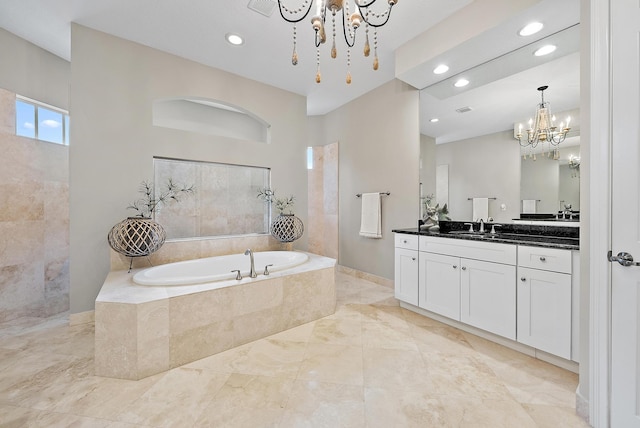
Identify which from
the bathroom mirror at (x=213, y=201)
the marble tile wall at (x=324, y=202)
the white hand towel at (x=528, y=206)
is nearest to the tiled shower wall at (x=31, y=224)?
the bathroom mirror at (x=213, y=201)

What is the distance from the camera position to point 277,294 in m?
2.24

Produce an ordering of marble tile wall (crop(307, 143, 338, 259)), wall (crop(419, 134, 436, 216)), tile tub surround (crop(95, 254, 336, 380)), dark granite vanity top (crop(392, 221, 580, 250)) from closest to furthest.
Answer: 1. tile tub surround (crop(95, 254, 336, 380))
2. dark granite vanity top (crop(392, 221, 580, 250))
3. wall (crop(419, 134, 436, 216))
4. marble tile wall (crop(307, 143, 338, 259))

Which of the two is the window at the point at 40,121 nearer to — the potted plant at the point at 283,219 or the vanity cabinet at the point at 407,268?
the potted plant at the point at 283,219

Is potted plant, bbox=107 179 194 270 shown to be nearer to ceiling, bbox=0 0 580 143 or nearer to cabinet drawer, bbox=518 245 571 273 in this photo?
ceiling, bbox=0 0 580 143

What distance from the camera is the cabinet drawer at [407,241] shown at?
8.67 feet

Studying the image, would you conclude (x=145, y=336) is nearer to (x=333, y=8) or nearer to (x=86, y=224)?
(x=86, y=224)

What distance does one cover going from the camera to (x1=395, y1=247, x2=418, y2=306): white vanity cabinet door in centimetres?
263

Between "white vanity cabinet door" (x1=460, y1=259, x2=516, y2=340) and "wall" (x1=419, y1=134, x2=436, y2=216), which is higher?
"wall" (x1=419, y1=134, x2=436, y2=216)

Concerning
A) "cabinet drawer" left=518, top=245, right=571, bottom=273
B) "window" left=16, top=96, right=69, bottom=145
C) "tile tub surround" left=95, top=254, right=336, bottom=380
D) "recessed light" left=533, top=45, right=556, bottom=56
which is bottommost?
"tile tub surround" left=95, top=254, right=336, bottom=380

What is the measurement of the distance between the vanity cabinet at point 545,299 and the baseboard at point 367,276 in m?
1.73

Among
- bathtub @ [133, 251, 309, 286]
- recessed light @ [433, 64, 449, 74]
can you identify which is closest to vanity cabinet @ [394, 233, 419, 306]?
bathtub @ [133, 251, 309, 286]

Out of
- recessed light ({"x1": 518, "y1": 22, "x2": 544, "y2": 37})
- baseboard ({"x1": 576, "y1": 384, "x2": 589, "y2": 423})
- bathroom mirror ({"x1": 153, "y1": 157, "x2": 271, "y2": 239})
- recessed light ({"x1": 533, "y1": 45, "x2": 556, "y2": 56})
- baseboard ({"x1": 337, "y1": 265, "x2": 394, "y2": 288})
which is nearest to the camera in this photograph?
baseboard ({"x1": 576, "y1": 384, "x2": 589, "y2": 423})

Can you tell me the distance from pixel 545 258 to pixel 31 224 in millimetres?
4455

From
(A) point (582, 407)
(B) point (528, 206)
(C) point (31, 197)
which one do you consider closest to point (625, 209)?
(A) point (582, 407)
